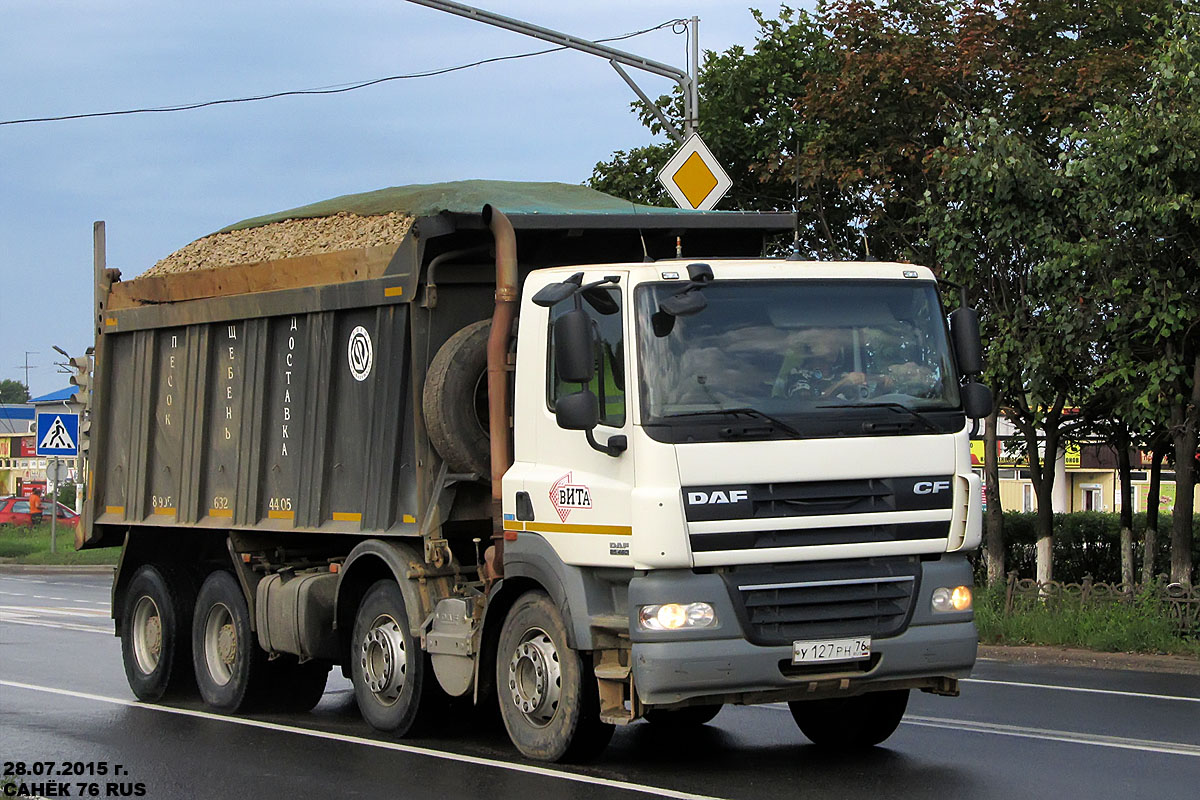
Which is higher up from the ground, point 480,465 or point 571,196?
point 571,196

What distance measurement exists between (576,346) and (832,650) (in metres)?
2.04

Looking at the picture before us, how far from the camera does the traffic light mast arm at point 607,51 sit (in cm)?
1791

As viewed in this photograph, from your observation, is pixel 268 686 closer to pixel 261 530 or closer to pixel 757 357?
pixel 261 530

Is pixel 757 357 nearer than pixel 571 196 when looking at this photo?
Yes

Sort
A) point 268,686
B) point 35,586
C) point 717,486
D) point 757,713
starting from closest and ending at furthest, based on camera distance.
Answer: point 717,486
point 757,713
point 268,686
point 35,586

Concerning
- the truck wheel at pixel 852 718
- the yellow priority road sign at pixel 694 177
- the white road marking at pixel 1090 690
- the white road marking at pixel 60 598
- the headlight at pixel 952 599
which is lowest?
the white road marking at pixel 60 598

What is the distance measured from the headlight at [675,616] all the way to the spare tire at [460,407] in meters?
2.06

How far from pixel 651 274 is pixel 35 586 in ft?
82.8

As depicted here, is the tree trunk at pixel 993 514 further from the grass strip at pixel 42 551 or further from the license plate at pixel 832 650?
the grass strip at pixel 42 551

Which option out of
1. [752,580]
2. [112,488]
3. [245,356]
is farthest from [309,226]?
[752,580]

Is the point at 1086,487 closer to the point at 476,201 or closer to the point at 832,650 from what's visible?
the point at 476,201

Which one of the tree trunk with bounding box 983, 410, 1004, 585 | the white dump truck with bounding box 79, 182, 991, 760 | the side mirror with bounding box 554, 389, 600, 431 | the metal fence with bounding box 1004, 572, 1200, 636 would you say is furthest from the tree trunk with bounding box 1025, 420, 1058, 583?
the side mirror with bounding box 554, 389, 600, 431

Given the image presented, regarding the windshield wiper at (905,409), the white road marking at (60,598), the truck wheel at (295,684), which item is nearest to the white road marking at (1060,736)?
the windshield wiper at (905,409)

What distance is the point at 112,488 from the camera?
14.3m
